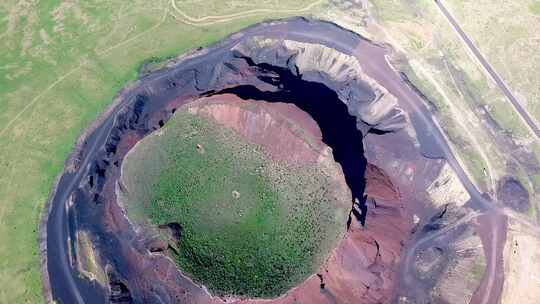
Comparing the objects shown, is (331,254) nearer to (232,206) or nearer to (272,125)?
(232,206)

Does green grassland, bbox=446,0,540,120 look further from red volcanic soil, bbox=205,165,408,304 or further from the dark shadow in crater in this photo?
red volcanic soil, bbox=205,165,408,304

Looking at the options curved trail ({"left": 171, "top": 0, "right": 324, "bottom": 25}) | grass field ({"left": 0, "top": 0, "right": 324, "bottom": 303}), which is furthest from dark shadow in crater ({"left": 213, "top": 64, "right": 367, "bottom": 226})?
grass field ({"left": 0, "top": 0, "right": 324, "bottom": 303})

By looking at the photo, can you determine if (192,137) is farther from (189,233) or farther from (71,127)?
(71,127)

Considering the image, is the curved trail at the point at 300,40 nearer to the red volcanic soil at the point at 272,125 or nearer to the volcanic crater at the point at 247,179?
the volcanic crater at the point at 247,179

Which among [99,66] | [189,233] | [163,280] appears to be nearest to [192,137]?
[189,233]

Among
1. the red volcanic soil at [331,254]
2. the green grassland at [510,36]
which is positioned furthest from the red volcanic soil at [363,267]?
the green grassland at [510,36]
